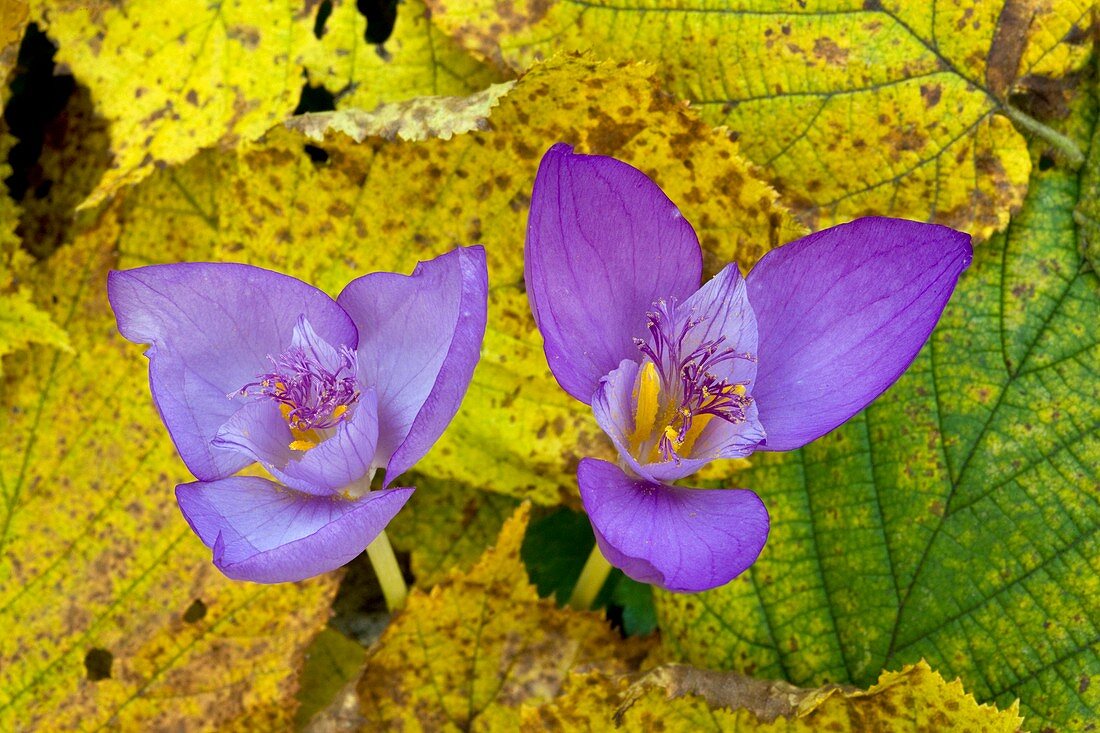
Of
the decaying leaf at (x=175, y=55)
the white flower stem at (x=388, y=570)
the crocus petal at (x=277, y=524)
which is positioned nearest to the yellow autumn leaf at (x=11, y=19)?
the decaying leaf at (x=175, y=55)

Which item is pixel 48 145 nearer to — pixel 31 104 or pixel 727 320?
pixel 31 104

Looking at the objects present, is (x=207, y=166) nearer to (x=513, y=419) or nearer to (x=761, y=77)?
(x=513, y=419)

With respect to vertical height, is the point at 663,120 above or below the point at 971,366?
above

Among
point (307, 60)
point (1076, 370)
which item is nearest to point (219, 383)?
point (307, 60)

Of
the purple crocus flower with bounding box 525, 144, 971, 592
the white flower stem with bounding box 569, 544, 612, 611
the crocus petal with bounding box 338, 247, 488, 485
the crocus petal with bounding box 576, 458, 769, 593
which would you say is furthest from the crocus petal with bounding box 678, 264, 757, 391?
the white flower stem with bounding box 569, 544, 612, 611

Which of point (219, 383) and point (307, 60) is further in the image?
point (307, 60)

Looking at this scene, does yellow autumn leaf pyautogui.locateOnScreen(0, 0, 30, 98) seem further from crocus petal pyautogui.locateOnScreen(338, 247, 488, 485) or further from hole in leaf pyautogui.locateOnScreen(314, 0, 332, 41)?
crocus petal pyautogui.locateOnScreen(338, 247, 488, 485)

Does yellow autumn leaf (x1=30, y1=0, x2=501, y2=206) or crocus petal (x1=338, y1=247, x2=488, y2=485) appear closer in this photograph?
crocus petal (x1=338, y1=247, x2=488, y2=485)
